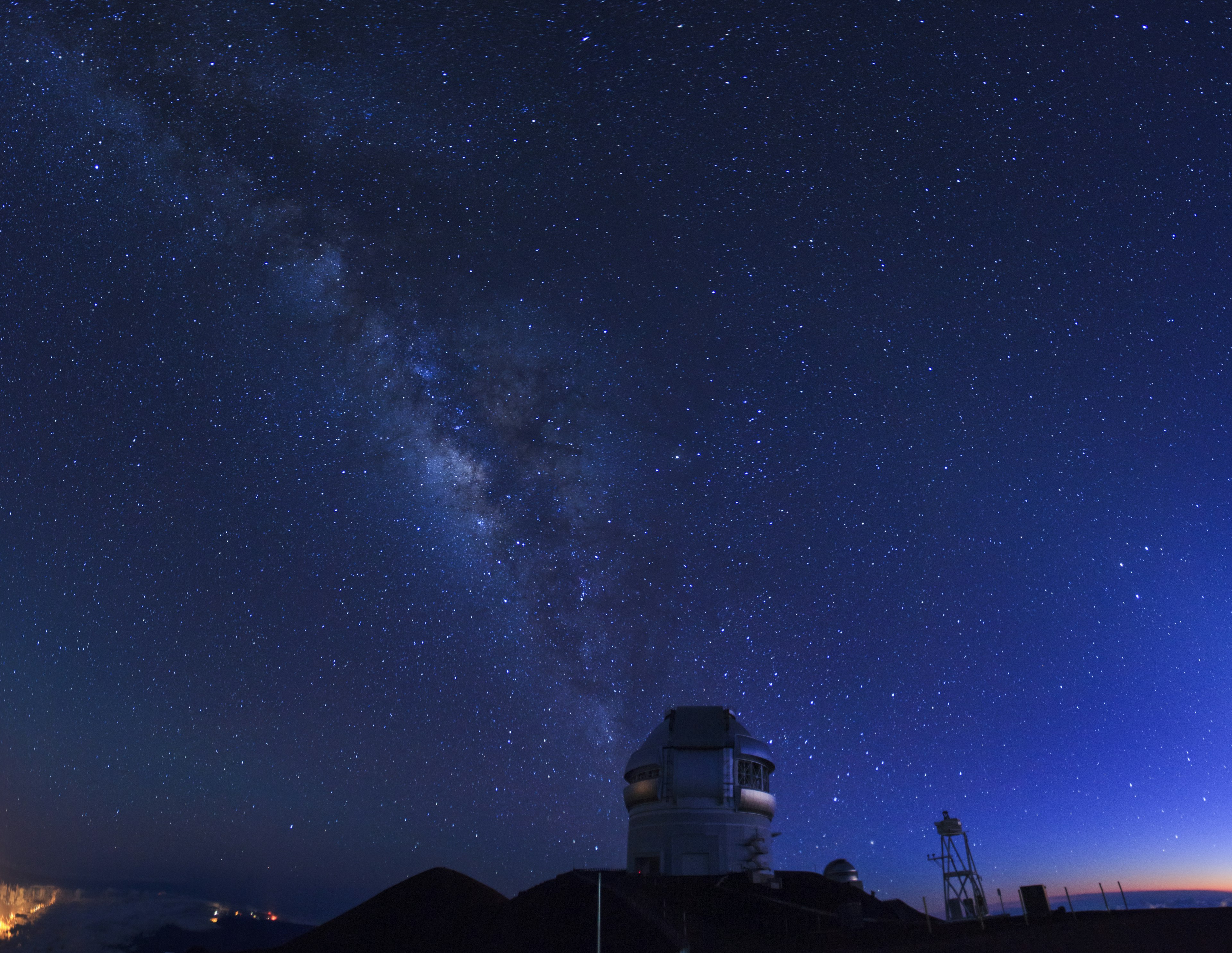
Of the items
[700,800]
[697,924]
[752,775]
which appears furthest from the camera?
[752,775]

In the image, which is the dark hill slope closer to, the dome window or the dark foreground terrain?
the dark foreground terrain

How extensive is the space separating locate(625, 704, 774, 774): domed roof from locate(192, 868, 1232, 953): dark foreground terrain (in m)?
6.36

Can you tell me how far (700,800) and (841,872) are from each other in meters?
10.8

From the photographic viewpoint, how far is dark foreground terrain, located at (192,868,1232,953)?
20.5 meters

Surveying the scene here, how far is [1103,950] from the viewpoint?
18.5 metres

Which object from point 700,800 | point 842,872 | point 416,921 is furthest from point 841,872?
point 416,921

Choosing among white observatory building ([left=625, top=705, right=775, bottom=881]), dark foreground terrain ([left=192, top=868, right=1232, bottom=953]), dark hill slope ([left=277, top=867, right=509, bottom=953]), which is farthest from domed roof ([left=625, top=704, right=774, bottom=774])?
dark hill slope ([left=277, top=867, right=509, bottom=953])

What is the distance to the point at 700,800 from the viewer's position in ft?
124

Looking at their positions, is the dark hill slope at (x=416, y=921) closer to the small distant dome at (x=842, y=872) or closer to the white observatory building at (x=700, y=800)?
the white observatory building at (x=700, y=800)

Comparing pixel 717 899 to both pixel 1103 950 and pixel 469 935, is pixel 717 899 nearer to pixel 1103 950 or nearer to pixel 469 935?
pixel 469 935

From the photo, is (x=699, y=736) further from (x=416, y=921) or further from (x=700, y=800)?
(x=416, y=921)

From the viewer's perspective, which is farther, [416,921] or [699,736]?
[699,736]

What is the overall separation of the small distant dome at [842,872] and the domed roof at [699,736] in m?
6.93

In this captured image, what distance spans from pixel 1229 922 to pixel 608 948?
1869 cm
